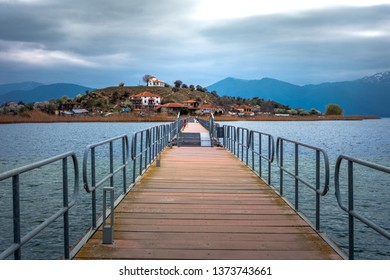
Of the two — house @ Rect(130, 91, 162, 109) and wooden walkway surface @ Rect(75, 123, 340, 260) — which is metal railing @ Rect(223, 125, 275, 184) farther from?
house @ Rect(130, 91, 162, 109)

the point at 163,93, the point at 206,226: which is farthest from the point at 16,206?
the point at 163,93

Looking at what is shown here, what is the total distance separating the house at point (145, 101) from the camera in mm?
162750

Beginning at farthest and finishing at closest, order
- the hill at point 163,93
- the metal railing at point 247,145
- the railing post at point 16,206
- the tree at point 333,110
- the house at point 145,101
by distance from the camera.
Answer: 1. the hill at point 163,93
2. the house at point 145,101
3. the tree at point 333,110
4. the metal railing at point 247,145
5. the railing post at point 16,206

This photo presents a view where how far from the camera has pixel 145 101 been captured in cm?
16600

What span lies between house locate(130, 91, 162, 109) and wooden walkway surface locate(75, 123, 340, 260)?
15445 centimetres

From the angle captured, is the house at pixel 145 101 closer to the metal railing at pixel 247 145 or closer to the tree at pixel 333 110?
the tree at pixel 333 110

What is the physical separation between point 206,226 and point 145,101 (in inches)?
6402

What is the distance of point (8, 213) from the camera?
12883mm

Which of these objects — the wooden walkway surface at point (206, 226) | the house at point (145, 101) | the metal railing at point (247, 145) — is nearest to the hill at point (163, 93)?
the house at point (145, 101)

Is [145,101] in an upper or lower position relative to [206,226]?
upper

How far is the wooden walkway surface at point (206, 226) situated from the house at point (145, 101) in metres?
154

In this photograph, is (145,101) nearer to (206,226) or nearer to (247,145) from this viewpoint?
(247,145)

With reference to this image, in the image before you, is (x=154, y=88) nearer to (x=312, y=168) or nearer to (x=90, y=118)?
(x=90, y=118)
